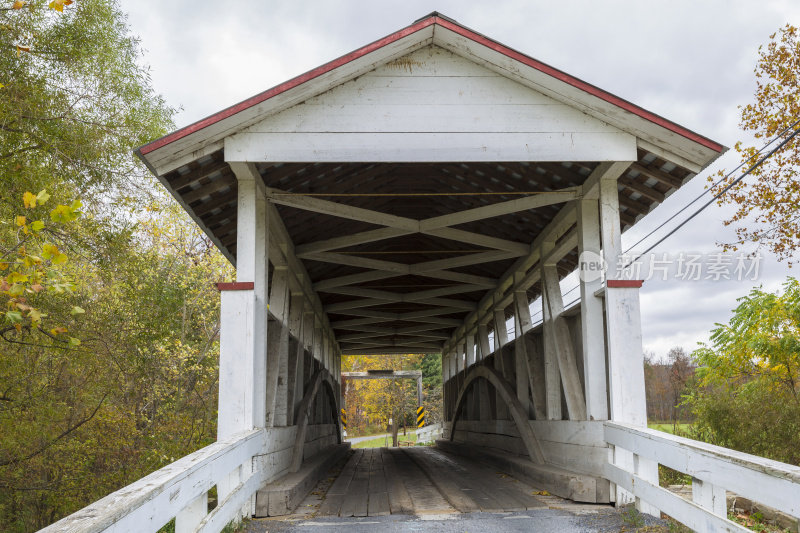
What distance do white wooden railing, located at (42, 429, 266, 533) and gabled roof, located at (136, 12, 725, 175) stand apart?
2.25 meters

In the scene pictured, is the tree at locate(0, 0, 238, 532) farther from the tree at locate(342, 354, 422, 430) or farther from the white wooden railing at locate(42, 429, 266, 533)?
the tree at locate(342, 354, 422, 430)

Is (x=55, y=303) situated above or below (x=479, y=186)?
below

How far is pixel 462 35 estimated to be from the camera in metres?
5.42

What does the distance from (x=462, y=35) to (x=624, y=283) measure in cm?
239

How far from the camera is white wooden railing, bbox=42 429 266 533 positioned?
2.06 m

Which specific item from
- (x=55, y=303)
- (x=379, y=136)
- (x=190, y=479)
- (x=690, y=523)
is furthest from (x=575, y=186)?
(x=55, y=303)

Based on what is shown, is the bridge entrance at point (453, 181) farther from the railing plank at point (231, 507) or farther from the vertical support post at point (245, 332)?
the railing plank at point (231, 507)

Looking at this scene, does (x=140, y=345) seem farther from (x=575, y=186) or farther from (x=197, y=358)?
(x=575, y=186)

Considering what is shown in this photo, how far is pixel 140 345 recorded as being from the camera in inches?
477

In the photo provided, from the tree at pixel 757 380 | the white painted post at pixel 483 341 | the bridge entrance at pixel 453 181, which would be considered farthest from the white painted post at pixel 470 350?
the bridge entrance at pixel 453 181

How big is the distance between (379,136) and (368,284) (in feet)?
25.6

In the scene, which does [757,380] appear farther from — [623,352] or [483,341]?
[623,352]

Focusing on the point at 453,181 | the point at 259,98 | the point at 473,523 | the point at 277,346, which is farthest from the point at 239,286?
the point at 453,181

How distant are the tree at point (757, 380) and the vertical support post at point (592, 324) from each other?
447 cm
